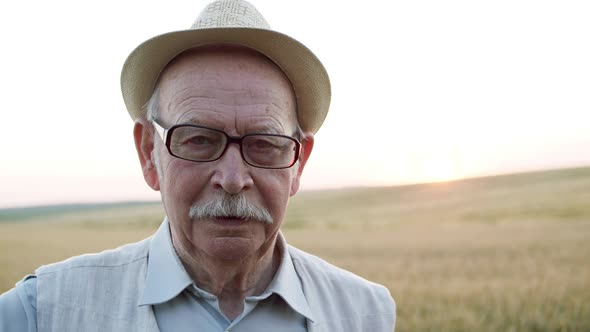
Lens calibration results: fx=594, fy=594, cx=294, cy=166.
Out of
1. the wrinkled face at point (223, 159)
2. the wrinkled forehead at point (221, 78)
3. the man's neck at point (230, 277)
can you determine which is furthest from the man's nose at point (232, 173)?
the man's neck at point (230, 277)

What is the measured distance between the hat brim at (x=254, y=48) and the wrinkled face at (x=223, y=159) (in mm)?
46

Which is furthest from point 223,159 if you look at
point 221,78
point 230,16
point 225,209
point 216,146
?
point 230,16

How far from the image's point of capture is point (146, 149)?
2240mm

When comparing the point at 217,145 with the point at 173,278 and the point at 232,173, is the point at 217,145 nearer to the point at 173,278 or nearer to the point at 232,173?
the point at 232,173

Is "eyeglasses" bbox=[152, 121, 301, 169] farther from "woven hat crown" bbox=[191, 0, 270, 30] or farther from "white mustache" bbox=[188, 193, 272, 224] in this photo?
"woven hat crown" bbox=[191, 0, 270, 30]

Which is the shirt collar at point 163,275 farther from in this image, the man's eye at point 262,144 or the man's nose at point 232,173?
the man's eye at point 262,144

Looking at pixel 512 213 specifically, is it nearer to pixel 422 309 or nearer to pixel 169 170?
pixel 422 309

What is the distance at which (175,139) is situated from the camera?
199cm

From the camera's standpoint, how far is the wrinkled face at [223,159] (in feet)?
6.35

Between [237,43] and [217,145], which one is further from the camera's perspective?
[237,43]

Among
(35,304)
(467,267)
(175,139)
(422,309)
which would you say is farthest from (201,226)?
(467,267)

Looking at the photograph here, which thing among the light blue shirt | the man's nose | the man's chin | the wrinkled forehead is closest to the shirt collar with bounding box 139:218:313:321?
the light blue shirt

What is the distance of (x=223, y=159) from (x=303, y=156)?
0.50m

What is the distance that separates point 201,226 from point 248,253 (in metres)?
0.19
